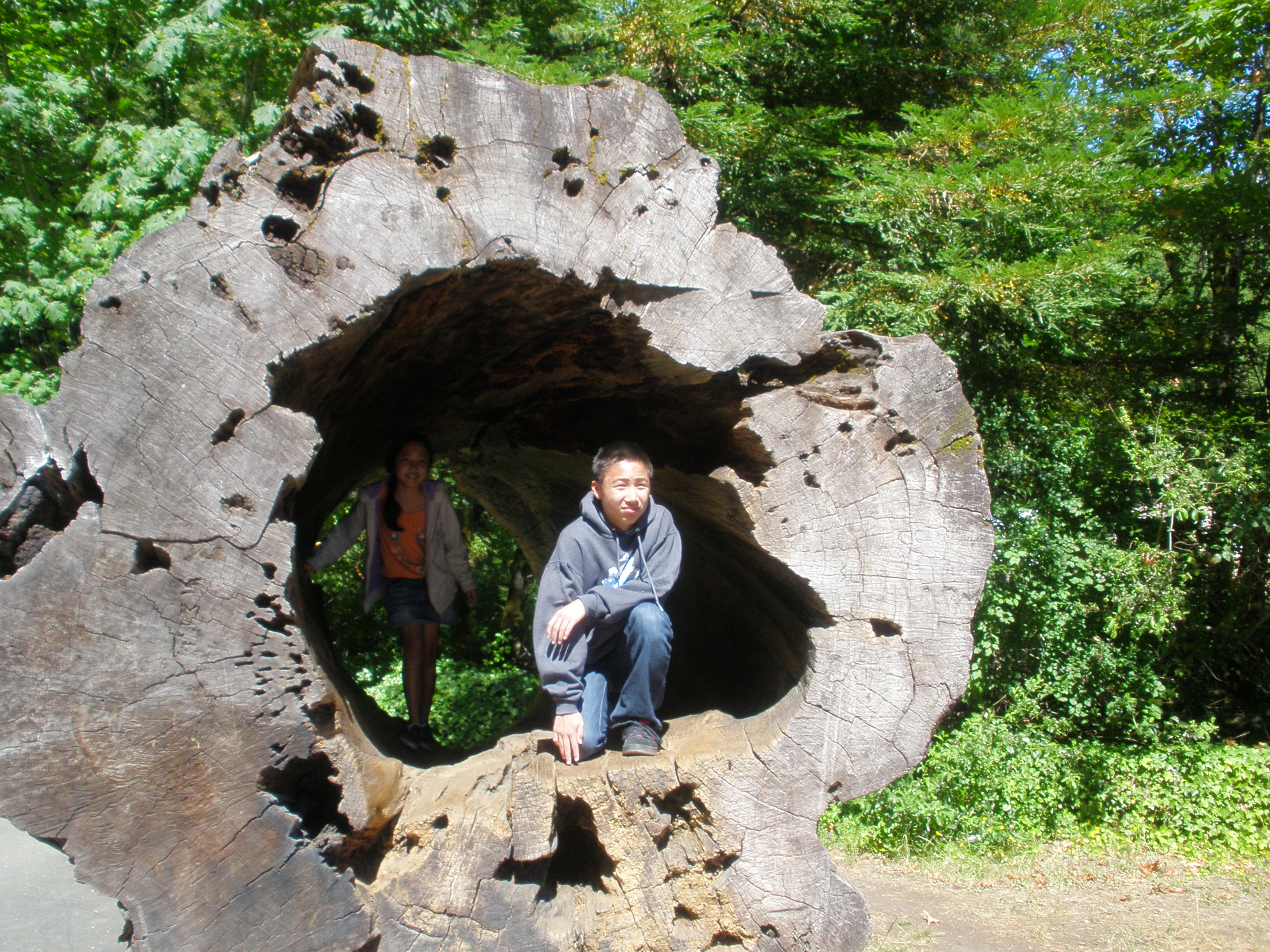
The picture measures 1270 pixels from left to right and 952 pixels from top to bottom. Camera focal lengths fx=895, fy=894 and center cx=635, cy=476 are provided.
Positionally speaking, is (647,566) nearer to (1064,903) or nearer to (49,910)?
(1064,903)

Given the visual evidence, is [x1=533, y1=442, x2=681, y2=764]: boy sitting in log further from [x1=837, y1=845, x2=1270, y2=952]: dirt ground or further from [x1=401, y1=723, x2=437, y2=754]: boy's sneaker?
[x1=837, y1=845, x2=1270, y2=952]: dirt ground

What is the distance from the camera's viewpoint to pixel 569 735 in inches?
108

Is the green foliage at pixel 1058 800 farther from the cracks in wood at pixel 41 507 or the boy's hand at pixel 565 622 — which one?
the cracks in wood at pixel 41 507

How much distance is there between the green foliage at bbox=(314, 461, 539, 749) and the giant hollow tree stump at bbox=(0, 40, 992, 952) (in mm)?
5070

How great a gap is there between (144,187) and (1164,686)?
26.5 feet

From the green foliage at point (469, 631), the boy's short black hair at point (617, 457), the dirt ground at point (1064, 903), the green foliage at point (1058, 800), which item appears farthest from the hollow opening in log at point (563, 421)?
the green foliage at point (469, 631)

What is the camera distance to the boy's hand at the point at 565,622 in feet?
9.05

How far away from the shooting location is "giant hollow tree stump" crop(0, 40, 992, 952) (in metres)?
2.17

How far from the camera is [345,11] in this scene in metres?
5.94

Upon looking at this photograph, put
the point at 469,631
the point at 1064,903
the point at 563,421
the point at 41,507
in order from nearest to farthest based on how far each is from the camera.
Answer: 1. the point at 41,507
2. the point at 1064,903
3. the point at 563,421
4. the point at 469,631

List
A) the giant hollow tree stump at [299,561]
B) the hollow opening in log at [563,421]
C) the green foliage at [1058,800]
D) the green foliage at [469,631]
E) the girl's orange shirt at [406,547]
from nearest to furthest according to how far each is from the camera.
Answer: the giant hollow tree stump at [299,561] < the hollow opening in log at [563,421] < the girl's orange shirt at [406,547] < the green foliage at [1058,800] < the green foliage at [469,631]

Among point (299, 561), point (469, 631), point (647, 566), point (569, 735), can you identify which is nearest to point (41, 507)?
point (299, 561)

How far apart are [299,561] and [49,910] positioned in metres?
2.10

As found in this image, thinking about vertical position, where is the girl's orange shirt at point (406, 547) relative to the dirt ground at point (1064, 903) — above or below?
above
